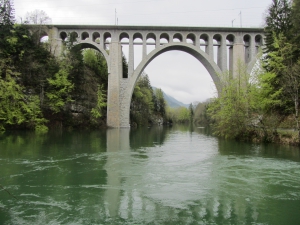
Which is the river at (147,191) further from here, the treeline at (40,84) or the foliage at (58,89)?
the foliage at (58,89)

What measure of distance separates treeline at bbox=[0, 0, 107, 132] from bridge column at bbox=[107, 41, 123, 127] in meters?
→ 1.70

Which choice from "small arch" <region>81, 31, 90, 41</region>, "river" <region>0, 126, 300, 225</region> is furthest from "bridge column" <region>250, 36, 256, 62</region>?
"river" <region>0, 126, 300, 225</region>

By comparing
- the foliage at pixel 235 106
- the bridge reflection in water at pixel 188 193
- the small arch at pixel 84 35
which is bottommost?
the bridge reflection in water at pixel 188 193

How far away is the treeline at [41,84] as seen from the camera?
23.6 metres

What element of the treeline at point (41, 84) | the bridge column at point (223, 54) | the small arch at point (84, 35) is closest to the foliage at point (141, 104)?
the small arch at point (84, 35)

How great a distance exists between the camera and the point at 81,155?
1081 cm

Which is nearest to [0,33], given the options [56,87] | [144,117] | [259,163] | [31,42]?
[31,42]

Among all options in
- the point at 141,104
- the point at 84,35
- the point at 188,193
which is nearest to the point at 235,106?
the point at 188,193

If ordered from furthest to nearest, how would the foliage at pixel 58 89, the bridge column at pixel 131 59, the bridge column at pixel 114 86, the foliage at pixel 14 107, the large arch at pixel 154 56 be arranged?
Answer: the bridge column at pixel 131 59 < the large arch at pixel 154 56 < the bridge column at pixel 114 86 < the foliage at pixel 58 89 < the foliage at pixel 14 107

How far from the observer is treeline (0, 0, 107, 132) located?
23562 mm

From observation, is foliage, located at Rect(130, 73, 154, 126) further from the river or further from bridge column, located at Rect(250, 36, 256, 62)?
the river

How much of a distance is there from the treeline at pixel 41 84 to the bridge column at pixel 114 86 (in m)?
1.70

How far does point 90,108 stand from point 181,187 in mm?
27819

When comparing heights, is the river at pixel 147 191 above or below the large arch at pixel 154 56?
below
